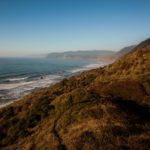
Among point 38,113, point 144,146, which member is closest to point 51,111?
point 38,113

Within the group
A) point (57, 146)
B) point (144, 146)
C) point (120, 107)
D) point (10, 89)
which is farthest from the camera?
point (10, 89)

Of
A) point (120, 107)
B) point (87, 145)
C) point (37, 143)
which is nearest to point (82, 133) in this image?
point (87, 145)

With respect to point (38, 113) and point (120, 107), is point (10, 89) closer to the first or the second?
point (38, 113)

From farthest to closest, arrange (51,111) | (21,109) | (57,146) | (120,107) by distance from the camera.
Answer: (21,109), (51,111), (120,107), (57,146)

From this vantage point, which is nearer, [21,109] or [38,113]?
[38,113]

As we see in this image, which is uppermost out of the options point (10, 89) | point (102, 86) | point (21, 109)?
point (102, 86)

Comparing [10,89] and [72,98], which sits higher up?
[72,98]

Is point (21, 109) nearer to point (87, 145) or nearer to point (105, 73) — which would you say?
point (87, 145)
